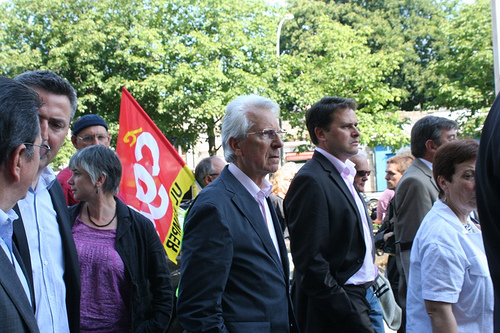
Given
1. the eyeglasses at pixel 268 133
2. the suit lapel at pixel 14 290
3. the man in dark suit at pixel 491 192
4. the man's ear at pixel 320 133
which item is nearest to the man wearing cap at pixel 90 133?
the man's ear at pixel 320 133

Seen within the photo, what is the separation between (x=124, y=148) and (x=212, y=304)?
2714 millimetres

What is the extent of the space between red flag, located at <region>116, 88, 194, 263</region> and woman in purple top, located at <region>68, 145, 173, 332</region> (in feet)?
3.31

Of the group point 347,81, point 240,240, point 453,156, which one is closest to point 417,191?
point 453,156

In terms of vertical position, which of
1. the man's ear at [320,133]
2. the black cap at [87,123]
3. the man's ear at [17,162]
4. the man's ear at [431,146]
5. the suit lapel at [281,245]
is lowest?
the suit lapel at [281,245]

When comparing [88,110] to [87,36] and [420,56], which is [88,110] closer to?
[87,36]

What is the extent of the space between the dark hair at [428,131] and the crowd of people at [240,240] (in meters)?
0.47

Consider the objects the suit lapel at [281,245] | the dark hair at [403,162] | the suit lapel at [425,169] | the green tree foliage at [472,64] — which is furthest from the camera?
the green tree foliage at [472,64]

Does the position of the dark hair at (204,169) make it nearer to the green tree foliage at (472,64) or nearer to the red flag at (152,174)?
the red flag at (152,174)

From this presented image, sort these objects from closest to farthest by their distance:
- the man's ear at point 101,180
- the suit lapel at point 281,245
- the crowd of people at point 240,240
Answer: the crowd of people at point 240,240 < the suit lapel at point 281,245 < the man's ear at point 101,180

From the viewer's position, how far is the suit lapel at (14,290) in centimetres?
135

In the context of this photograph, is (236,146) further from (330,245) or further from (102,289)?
(102,289)

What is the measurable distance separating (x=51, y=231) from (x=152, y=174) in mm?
2048

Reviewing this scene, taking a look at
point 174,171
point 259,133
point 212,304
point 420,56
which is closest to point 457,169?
point 259,133

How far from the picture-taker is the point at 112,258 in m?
2.98
